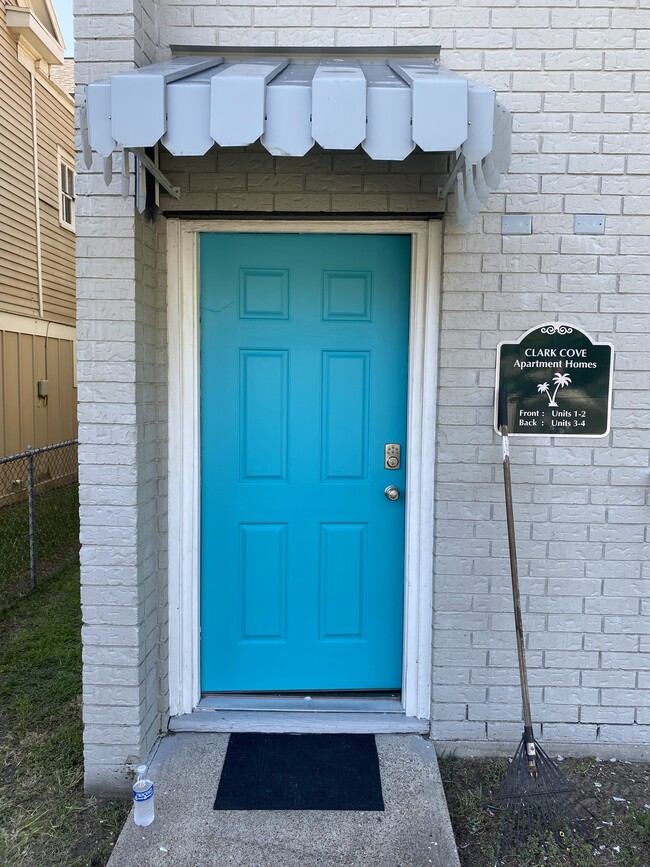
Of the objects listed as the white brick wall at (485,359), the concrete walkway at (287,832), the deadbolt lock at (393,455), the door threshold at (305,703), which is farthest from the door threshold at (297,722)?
the deadbolt lock at (393,455)

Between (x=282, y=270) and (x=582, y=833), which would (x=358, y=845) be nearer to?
(x=582, y=833)

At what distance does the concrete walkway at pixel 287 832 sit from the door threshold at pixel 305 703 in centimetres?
39

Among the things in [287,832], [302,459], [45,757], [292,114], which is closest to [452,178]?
[292,114]

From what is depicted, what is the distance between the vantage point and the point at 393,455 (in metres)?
3.13

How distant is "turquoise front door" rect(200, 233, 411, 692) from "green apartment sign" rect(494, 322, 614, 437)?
1.76 feet

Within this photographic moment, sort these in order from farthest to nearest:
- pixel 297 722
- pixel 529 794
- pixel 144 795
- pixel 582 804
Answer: pixel 297 722 → pixel 582 804 → pixel 529 794 → pixel 144 795

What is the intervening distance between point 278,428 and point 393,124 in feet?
4.97

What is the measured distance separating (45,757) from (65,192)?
9.73 metres

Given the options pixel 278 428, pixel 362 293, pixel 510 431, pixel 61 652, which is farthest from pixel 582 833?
pixel 61 652

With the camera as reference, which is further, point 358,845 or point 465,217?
point 465,217

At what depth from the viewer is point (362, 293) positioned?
309 centimetres

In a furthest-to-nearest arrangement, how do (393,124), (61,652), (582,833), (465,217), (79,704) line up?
(61,652) → (79,704) → (465,217) → (582,833) → (393,124)

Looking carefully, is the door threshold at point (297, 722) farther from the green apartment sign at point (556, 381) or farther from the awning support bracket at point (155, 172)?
the awning support bracket at point (155, 172)

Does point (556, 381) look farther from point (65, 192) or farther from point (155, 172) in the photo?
point (65, 192)
